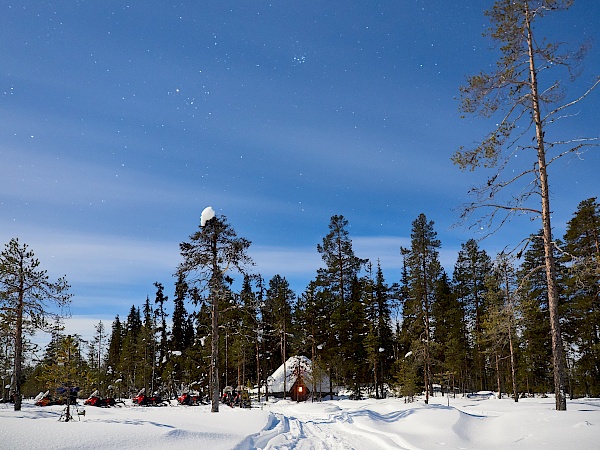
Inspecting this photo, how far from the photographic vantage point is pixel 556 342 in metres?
10.4

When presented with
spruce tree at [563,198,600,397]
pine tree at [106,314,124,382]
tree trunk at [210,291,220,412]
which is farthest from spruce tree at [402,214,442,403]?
pine tree at [106,314,124,382]

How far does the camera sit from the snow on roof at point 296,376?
4068 centimetres

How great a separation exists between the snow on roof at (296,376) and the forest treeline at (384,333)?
1313 mm

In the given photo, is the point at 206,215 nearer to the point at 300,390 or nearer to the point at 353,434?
the point at 353,434

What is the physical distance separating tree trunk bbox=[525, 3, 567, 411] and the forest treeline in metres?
10.5

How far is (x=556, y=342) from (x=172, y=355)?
166 ft

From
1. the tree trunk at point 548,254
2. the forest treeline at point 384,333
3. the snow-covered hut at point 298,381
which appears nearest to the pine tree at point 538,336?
the forest treeline at point 384,333

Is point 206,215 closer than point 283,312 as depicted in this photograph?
Yes

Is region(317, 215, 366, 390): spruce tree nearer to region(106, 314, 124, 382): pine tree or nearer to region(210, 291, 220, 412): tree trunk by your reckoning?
region(210, 291, 220, 412): tree trunk

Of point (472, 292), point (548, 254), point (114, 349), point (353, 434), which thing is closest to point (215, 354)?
point (353, 434)

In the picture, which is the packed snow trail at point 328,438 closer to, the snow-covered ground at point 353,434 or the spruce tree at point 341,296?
the snow-covered ground at point 353,434

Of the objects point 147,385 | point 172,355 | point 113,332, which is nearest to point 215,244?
point 172,355

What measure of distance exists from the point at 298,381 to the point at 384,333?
1141 centimetres

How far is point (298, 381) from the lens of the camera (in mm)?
42969
